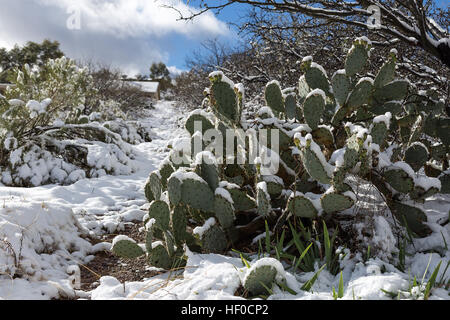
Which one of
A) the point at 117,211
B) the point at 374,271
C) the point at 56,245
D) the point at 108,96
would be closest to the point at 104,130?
the point at 117,211

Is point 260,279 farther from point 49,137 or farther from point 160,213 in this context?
point 49,137

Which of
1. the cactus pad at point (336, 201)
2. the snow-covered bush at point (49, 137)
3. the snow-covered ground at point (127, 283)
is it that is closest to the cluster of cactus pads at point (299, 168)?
the cactus pad at point (336, 201)

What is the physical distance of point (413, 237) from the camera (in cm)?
236

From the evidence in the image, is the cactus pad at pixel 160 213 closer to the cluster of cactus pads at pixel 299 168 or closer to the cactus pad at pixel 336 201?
the cluster of cactus pads at pixel 299 168

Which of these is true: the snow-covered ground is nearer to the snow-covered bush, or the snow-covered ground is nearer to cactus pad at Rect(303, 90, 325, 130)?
cactus pad at Rect(303, 90, 325, 130)

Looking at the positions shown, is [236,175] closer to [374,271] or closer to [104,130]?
[374,271]

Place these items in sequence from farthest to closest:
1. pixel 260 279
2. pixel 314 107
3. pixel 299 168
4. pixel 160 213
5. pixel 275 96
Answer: pixel 275 96 → pixel 299 168 → pixel 314 107 → pixel 160 213 → pixel 260 279

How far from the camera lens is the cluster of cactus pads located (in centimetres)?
218

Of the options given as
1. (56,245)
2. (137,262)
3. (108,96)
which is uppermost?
(108,96)

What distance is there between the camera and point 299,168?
2.70 m

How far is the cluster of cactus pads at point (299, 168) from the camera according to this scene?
218 centimetres

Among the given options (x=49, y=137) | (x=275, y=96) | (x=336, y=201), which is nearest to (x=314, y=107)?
(x=275, y=96)
